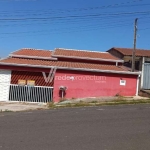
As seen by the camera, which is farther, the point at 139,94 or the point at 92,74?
the point at 139,94

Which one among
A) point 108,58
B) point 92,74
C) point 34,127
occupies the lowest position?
point 34,127

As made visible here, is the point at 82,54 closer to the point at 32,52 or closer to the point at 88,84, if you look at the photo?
the point at 32,52

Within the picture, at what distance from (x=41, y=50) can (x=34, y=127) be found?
60.6ft

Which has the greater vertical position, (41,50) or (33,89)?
(41,50)

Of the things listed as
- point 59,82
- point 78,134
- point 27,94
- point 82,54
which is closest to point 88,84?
point 59,82

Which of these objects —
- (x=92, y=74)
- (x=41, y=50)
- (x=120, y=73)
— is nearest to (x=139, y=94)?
(x=120, y=73)

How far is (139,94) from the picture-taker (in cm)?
2356

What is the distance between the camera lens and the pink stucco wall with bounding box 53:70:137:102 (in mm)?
21094

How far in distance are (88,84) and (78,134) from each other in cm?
1314

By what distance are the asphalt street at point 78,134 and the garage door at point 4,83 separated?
10112mm

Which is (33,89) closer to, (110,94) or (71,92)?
(71,92)

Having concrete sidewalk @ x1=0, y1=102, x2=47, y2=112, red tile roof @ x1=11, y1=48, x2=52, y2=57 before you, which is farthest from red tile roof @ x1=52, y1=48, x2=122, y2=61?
concrete sidewalk @ x1=0, y1=102, x2=47, y2=112

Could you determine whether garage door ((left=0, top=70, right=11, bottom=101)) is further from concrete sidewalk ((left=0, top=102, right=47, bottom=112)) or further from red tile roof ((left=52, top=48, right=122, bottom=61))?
red tile roof ((left=52, top=48, right=122, bottom=61))

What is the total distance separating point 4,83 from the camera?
67.6 ft
